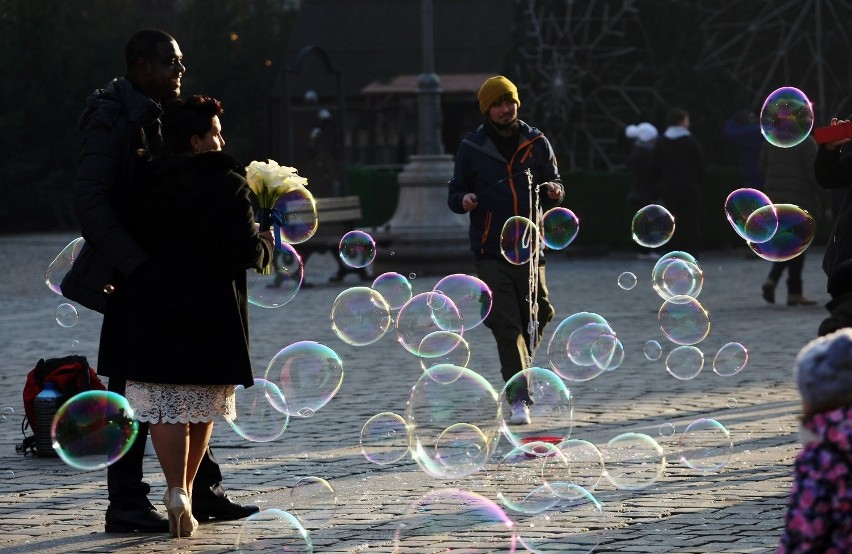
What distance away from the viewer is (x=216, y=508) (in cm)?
606

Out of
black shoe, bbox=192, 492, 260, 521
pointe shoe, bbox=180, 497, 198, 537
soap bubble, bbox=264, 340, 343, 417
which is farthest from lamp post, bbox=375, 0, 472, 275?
pointe shoe, bbox=180, 497, 198, 537

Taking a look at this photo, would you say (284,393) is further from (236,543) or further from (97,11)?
(97,11)

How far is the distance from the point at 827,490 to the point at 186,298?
2.77 metres

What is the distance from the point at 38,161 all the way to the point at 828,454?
1160 inches

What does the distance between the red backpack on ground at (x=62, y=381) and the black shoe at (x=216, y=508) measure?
1.82 meters

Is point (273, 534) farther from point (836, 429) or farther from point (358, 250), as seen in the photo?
point (358, 250)

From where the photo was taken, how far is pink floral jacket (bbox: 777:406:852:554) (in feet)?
11.4

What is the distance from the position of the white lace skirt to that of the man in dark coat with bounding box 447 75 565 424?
2712 millimetres

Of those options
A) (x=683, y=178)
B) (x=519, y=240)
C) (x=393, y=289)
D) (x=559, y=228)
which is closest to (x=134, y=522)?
(x=519, y=240)

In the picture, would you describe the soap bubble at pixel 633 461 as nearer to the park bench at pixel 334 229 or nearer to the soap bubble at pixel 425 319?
the soap bubble at pixel 425 319

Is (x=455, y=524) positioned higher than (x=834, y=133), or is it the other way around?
(x=834, y=133)

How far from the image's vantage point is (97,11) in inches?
1394

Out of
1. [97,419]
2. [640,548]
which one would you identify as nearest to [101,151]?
[97,419]

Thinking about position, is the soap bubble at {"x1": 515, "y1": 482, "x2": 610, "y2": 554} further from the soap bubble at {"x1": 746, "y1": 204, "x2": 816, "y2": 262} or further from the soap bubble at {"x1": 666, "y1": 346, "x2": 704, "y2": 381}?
the soap bubble at {"x1": 746, "y1": 204, "x2": 816, "y2": 262}
